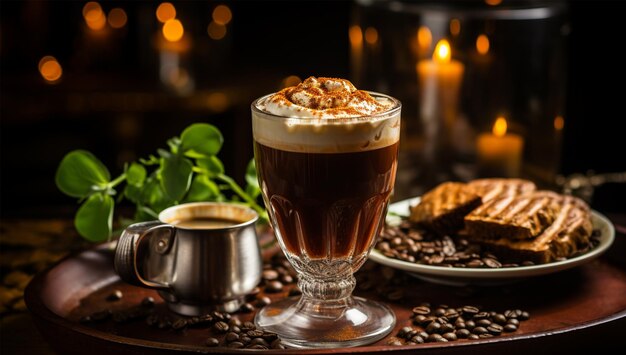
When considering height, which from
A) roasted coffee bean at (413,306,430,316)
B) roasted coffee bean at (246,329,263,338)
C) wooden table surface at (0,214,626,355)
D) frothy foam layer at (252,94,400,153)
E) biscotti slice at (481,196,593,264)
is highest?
frothy foam layer at (252,94,400,153)

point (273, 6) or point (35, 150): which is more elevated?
point (273, 6)

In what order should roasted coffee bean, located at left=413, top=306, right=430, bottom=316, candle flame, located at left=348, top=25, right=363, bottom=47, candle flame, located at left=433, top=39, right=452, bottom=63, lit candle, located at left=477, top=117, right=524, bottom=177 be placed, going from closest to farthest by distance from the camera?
roasted coffee bean, located at left=413, top=306, right=430, bottom=316 → lit candle, located at left=477, top=117, right=524, bottom=177 → candle flame, located at left=433, top=39, right=452, bottom=63 → candle flame, located at left=348, top=25, right=363, bottom=47

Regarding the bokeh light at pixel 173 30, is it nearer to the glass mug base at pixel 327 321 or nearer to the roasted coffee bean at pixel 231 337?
the glass mug base at pixel 327 321

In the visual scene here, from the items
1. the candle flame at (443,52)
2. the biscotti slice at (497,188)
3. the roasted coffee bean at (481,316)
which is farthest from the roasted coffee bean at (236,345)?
the candle flame at (443,52)

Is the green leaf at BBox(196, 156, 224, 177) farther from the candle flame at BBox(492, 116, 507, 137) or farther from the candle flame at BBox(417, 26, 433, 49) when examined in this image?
the candle flame at BBox(417, 26, 433, 49)

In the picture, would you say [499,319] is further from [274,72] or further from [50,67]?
[50,67]

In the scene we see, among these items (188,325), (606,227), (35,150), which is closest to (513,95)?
(606,227)

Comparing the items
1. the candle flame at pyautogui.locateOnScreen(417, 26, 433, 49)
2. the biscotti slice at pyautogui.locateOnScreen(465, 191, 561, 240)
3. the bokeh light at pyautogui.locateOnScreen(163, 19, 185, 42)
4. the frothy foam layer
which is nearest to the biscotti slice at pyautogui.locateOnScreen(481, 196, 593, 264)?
the biscotti slice at pyautogui.locateOnScreen(465, 191, 561, 240)

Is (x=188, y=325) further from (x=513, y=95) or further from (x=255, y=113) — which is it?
(x=513, y=95)
